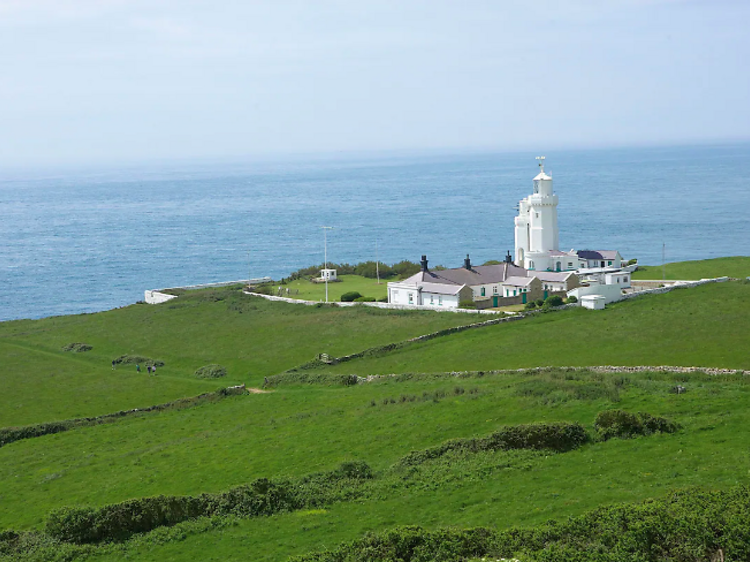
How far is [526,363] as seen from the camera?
43.3 m

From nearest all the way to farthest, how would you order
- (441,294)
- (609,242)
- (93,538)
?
(93,538), (441,294), (609,242)

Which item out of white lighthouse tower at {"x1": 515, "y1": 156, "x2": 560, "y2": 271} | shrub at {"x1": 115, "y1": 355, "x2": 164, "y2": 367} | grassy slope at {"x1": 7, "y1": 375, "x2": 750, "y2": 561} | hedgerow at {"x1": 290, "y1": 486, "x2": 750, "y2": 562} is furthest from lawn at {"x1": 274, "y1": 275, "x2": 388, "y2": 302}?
hedgerow at {"x1": 290, "y1": 486, "x2": 750, "y2": 562}

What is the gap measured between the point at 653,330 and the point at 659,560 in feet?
98.9

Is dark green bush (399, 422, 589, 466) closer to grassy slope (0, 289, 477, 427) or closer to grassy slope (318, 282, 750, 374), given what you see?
grassy slope (318, 282, 750, 374)

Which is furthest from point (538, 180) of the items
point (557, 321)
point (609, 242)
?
point (609, 242)

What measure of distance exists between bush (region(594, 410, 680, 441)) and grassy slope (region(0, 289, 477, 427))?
77.6 feet

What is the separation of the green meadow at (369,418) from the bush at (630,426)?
42 cm

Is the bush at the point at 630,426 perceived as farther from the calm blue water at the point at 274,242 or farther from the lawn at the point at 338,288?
the calm blue water at the point at 274,242

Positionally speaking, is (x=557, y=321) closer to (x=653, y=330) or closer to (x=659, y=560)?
(x=653, y=330)

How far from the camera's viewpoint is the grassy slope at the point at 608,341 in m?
42.4

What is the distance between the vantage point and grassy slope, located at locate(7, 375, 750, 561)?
23734 millimetres

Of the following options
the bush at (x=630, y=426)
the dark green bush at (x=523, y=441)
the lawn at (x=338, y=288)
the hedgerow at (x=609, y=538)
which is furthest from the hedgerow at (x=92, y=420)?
the lawn at (x=338, y=288)

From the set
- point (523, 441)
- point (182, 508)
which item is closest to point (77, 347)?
point (182, 508)

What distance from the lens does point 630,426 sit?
28.6 metres
